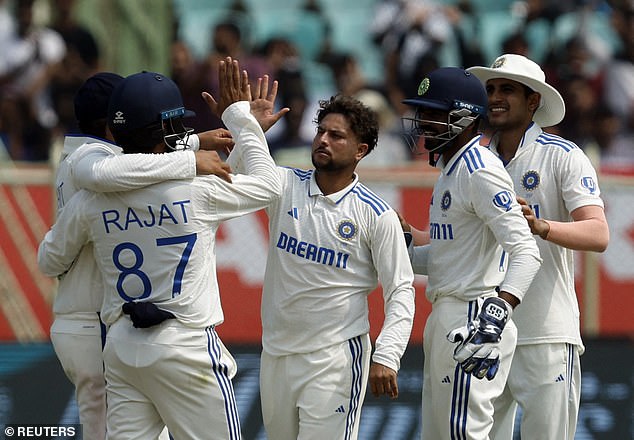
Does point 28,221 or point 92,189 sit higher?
point 92,189

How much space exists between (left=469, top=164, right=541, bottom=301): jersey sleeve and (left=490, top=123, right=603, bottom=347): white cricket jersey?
566 mm

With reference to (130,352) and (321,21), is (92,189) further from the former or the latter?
(321,21)

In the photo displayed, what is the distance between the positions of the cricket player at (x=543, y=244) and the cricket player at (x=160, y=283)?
5.08 feet

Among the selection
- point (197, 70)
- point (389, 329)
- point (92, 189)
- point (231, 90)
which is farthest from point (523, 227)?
point (197, 70)

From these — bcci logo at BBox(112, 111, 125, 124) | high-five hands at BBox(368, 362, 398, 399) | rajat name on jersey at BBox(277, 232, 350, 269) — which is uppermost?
bcci logo at BBox(112, 111, 125, 124)

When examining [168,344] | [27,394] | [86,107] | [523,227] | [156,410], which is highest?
[86,107]

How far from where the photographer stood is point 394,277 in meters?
5.47

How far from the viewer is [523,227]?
17.3 ft

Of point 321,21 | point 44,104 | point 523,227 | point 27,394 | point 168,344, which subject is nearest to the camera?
point 168,344

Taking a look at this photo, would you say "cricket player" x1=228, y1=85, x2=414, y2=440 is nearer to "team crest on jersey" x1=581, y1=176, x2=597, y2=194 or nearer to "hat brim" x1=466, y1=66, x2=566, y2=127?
"hat brim" x1=466, y1=66, x2=566, y2=127

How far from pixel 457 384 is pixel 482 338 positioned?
19.2 inches

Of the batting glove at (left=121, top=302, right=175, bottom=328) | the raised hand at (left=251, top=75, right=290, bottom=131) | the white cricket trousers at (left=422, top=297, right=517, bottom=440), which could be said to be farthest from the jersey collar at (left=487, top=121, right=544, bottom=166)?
the batting glove at (left=121, top=302, right=175, bottom=328)

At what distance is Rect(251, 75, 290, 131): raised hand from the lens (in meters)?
5.57

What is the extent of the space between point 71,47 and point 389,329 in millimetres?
8521
